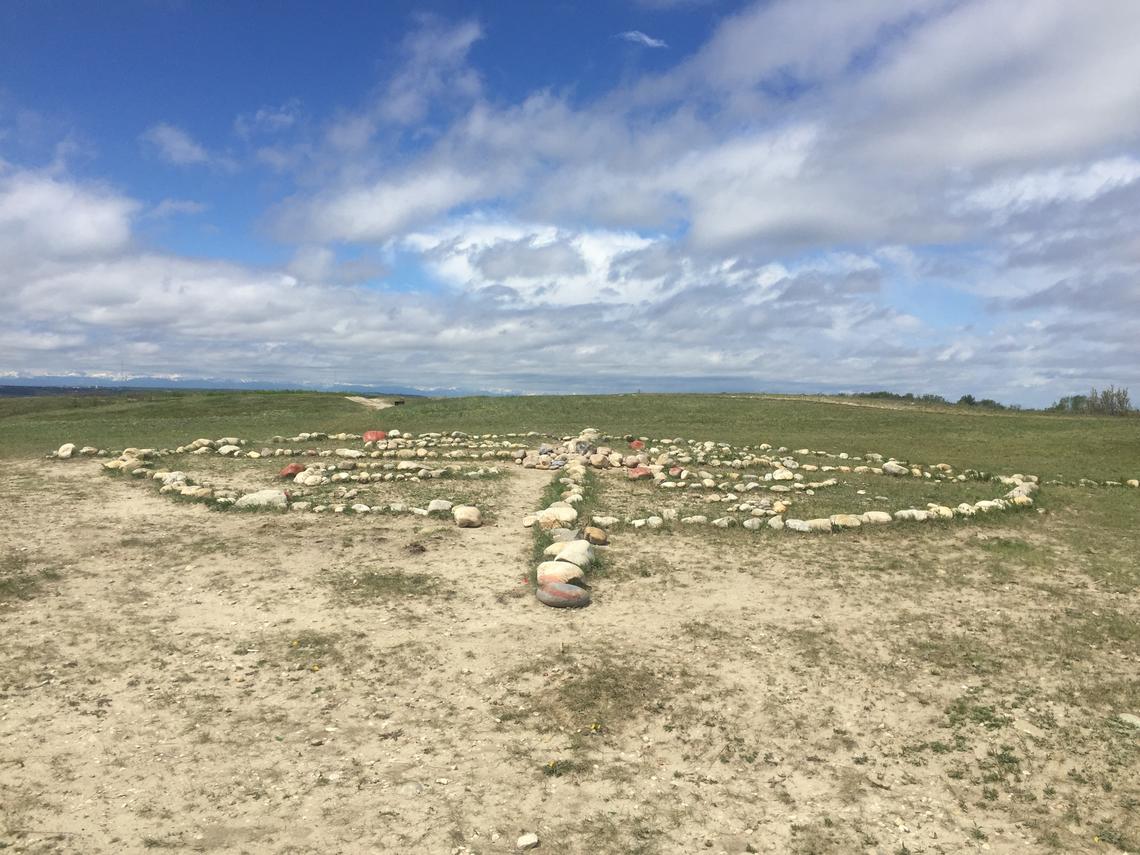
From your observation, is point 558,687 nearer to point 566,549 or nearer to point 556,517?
point 566,549

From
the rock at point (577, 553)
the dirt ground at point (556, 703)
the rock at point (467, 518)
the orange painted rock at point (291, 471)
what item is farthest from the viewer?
the orange painted rock at point (291, 471)

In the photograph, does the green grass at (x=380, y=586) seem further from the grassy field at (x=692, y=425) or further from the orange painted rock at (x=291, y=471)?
the grassy field at (x=692, y=425)

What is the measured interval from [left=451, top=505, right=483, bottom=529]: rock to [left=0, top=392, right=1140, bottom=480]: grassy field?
20.9 metres

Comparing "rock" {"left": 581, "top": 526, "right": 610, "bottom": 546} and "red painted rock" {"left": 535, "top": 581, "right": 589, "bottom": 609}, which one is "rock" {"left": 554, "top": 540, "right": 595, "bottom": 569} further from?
"red painted rock" {"left": 535, "top": 581, "right": 589, "bottom": 609}

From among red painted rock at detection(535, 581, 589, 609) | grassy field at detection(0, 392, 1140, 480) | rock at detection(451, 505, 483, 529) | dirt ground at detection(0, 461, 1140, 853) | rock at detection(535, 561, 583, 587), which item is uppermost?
grassy field at detection(0, 392, 1140, 480)

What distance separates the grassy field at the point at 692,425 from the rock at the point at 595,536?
1987 centimetres

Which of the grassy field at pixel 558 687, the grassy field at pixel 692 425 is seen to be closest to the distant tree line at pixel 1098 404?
the grassy field at pixel 692 425

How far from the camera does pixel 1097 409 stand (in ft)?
190

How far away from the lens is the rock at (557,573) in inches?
509

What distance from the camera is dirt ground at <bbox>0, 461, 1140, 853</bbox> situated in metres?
6.71

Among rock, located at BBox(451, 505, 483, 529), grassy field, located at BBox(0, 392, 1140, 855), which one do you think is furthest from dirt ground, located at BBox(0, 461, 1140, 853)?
rock, located at BBox(451, 505, 483, 529)

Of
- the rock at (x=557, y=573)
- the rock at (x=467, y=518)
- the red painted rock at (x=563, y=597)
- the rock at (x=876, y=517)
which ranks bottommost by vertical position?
the red painted rock at (x=563, y=597)

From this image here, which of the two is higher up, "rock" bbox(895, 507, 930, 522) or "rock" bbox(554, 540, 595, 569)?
"rock" bbox(895, 507, 930, 522)

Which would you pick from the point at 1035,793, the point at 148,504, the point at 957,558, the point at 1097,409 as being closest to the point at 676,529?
the point at 957,558
